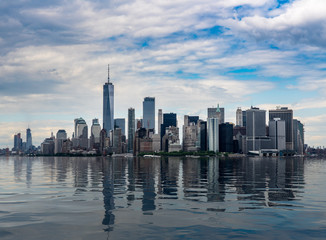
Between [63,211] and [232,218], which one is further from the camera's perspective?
[63,211]

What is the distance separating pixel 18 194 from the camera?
182 ft

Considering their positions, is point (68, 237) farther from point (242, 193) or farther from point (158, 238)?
point (242, 193)

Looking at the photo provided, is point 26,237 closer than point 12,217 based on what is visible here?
Yes

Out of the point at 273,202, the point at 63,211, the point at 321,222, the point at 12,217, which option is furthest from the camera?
the point at 273,202

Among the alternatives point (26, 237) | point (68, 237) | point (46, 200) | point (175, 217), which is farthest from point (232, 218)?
point (46, 200)

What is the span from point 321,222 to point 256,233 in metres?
8.20

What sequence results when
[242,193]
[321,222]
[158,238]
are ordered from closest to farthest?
[158,238], [321,222], [242,193]

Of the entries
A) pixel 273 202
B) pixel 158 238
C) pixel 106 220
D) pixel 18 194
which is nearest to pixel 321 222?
pixel 273 202

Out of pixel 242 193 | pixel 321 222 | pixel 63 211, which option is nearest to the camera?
pixel 321 222

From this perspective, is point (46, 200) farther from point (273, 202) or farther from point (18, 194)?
point (273, 202)

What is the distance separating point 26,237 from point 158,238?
10.4 m

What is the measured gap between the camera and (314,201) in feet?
156

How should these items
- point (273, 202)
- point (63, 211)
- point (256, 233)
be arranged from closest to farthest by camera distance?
point (256, 233), point (63, 211), point (273, 202)

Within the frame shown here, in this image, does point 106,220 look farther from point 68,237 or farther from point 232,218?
point 232,218
